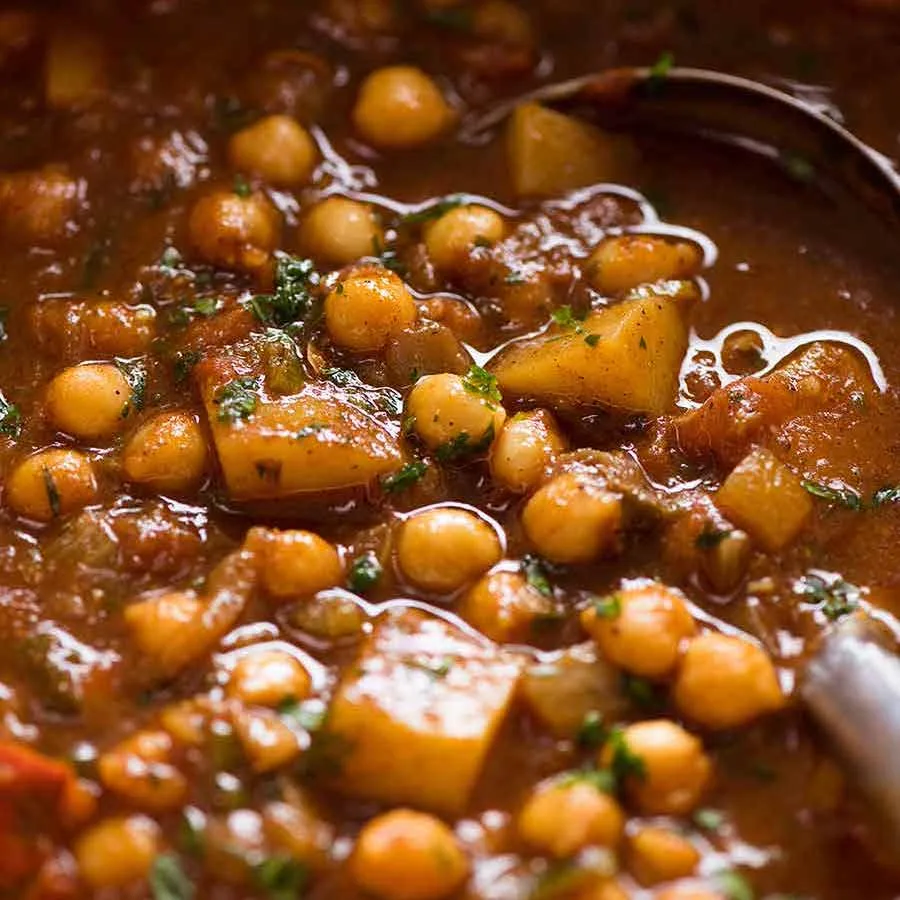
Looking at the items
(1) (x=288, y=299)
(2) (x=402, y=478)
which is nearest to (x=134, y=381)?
(1) (x=288, y=299)

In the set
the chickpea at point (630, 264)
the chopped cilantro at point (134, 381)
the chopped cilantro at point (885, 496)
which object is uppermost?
the chickpea at point (630, 264)

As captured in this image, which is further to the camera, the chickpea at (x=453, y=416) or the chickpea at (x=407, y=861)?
the chickpea at (x=453, y=416)

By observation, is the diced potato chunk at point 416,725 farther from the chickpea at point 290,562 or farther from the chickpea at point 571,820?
the chickpea at point 290,562

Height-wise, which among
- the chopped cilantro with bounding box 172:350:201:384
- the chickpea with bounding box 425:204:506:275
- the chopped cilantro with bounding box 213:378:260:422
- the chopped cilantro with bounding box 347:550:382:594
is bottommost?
the chopped cilantro with bounding box 347:550:382:594

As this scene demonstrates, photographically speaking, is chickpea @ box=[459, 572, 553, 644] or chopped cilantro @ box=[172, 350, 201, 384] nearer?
chickpea @ box=[459, 572, 553, 644]

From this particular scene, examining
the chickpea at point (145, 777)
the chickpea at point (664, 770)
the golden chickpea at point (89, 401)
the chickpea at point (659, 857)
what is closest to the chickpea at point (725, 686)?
the chickpea at point (664, 770)

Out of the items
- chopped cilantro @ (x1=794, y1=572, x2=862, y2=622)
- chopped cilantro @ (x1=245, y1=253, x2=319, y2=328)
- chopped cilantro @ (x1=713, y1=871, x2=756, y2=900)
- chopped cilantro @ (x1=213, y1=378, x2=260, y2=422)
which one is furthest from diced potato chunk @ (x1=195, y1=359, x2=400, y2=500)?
chopped cilantro @ (x1=713, y1=871, x2=756, y2=900)

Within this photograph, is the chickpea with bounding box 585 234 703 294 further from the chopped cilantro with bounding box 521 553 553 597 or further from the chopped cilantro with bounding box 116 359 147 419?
the chopped cilantro with bounding box 116 359 147 419
